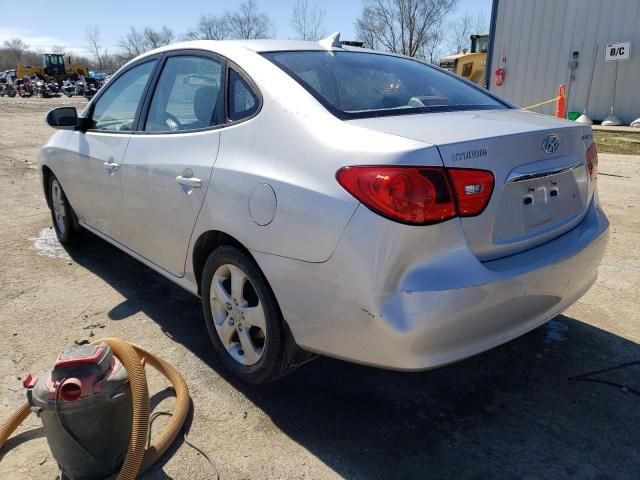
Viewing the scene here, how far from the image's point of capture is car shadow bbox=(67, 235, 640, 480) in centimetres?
222

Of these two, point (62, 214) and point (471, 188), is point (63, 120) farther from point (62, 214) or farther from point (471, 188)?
point (471, 188)

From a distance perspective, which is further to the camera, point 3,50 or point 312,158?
point 3,50

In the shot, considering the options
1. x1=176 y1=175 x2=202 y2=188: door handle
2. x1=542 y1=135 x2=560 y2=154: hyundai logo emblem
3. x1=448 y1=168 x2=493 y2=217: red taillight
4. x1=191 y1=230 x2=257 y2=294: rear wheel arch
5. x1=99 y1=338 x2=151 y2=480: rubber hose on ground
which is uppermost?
x1=542 y1=135 x2=560 y2=154: hyundai logo emblem

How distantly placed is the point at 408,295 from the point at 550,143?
0.97 m

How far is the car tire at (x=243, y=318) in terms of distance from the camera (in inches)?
96.4

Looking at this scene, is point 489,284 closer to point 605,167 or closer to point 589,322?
point 589,322

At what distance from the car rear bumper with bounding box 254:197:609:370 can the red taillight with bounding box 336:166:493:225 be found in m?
0.06

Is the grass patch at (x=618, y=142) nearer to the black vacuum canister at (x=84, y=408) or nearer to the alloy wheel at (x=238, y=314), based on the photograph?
the alloy wheel at (x=238, y=314)

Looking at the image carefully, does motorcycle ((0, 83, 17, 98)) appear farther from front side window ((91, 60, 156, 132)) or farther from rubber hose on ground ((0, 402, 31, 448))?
rubber hose on ground ((0, 402, 31, 448))

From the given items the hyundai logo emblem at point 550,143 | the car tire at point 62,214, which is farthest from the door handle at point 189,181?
the car tire at point 62,214

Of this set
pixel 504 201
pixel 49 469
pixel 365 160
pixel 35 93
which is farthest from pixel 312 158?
pixel 35 93

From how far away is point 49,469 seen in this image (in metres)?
2.23

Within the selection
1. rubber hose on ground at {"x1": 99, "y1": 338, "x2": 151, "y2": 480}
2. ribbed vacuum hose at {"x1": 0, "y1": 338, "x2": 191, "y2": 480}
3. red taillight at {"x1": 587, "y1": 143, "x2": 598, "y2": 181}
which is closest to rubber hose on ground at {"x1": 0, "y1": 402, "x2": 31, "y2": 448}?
ribbed vacuum hose at {"x1": 0, "y1": 338, "x2": 191, "y2": 480}

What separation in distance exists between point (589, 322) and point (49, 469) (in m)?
3.07
